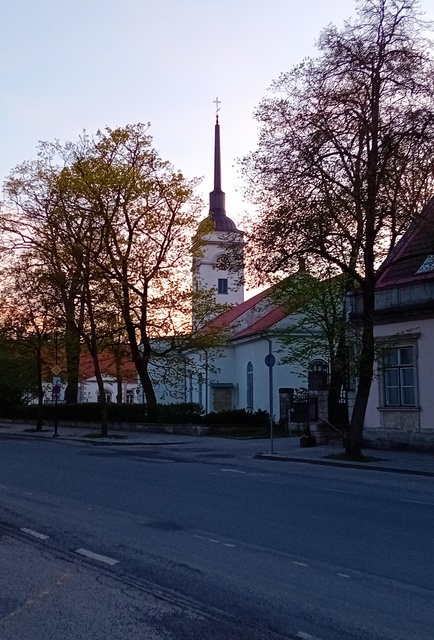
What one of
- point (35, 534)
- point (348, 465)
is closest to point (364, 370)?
point (348, 465)

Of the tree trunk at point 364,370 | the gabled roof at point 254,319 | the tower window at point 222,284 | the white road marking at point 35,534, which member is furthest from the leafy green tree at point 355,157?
the tower window at point 222,284

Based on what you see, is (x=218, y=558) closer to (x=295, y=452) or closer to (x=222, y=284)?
(x=295, y=452)

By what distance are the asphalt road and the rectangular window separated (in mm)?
8702

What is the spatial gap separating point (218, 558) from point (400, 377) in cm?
1848

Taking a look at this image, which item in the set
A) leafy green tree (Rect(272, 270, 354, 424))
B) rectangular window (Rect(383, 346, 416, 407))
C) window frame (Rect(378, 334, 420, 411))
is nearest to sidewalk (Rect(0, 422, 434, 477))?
window frame (Rect(378, 334, 420, 411))

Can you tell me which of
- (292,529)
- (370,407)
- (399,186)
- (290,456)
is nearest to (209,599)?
(292,529)

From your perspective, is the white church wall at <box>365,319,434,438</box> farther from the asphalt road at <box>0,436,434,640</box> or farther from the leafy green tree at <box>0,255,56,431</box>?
the leafy green tree at <box>0,255,56,431</box>

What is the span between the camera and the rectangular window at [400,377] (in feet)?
84.5

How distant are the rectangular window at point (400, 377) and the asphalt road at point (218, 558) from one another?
28.5ft

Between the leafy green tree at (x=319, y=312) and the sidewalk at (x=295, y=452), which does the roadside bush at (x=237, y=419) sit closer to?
the sidewalk at (x=295, y=452)

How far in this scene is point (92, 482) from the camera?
1661cm

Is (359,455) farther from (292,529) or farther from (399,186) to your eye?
(292,529)

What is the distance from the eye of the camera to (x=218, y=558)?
28.9 feet

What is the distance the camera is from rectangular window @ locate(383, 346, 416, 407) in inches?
1014
